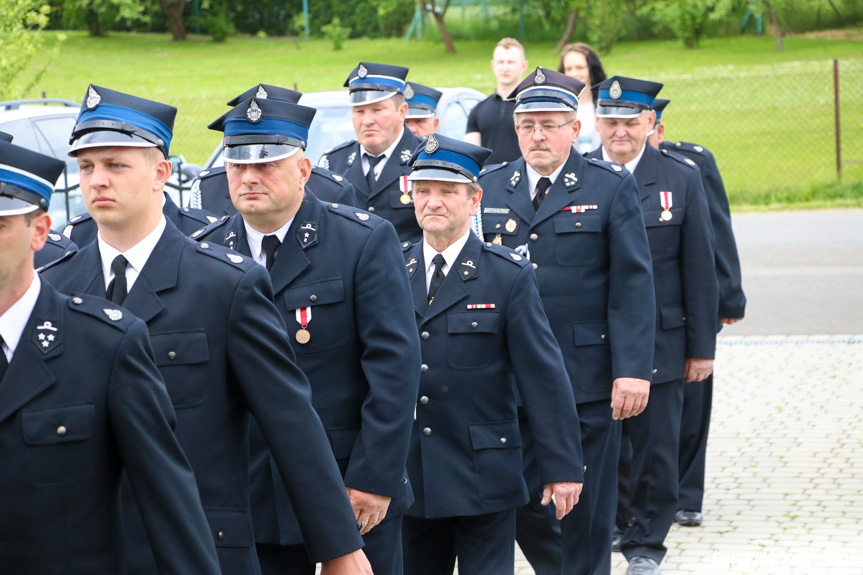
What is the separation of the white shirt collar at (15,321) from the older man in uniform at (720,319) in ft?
16.3

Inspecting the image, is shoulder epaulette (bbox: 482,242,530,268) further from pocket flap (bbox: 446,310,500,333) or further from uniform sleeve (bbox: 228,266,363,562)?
uniform sleeve (bbox: 228,266,363,562)

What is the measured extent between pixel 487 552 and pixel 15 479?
8.53 ft

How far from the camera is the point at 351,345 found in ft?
13.3

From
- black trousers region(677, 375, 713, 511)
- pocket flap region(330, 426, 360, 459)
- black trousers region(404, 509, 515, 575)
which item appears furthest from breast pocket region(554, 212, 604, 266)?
pocket flap region(330, 426, 360, 459)

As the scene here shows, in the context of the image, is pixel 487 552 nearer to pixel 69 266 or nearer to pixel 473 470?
pixel 473 470

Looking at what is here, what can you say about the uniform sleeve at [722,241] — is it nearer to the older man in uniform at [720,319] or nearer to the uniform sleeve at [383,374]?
the older man in uniform at [720,319]

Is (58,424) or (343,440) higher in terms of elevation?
(58,424)

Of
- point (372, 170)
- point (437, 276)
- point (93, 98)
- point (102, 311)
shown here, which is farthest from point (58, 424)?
point (372, 170)

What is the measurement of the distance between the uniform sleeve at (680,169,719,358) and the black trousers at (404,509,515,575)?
1.98 meters

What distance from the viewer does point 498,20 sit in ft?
184

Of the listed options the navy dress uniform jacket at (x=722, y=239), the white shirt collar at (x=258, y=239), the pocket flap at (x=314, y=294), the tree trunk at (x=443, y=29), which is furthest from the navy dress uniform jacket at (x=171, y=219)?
the tree trunk at (x=443, y=29)

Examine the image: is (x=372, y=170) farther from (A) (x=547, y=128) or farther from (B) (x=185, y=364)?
(B) (x=185, y=364)

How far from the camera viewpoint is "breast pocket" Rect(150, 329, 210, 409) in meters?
3.20

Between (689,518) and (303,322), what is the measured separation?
11.9 feet
